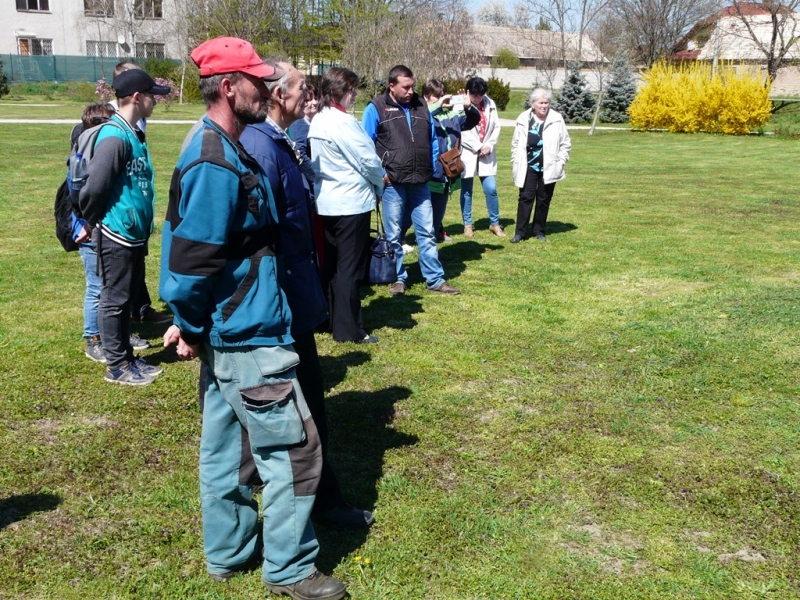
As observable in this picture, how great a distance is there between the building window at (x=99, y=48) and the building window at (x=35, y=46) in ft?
8.30

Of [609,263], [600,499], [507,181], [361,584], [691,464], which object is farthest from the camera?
[507,181]

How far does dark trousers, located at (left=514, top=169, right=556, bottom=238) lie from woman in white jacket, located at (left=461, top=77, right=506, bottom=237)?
0.48 meters

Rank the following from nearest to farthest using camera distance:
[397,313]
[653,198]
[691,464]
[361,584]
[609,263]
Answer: [361,584] < [691,464] < [397,313] < [609,263] < [653,198]

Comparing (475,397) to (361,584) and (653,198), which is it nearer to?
(361,584)

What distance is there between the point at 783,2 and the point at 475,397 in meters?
44.4

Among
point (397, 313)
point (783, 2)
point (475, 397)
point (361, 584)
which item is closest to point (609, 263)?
point (397, 313)

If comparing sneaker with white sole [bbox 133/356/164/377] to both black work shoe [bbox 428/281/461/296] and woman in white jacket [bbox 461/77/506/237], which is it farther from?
woman in white jacket [bbox 461/77/506/237]

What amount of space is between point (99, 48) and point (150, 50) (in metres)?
3.50

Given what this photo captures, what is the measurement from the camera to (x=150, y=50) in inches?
2296

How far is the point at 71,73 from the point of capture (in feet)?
179

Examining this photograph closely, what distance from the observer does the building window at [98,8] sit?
54.8 m

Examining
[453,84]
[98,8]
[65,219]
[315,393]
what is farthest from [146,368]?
[98,8]

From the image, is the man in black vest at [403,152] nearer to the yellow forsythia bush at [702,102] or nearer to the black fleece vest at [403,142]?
the black fleece vest at [403,142]

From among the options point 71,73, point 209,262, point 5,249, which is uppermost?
point 71,73
